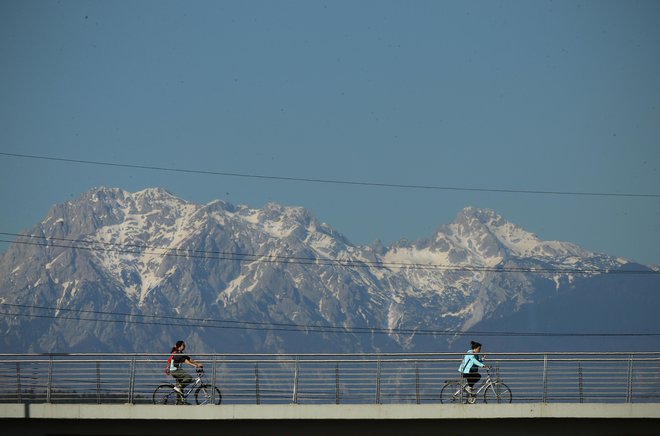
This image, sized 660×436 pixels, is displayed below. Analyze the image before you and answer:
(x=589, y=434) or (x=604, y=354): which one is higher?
(x=604, y=354)

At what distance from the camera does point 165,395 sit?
42688 millimetres

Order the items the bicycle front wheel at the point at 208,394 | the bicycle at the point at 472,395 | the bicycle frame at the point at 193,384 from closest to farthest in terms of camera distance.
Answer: the bicycle at the point at 472,395, the bicycle front wheel at the point at 208,394, the bicycle frame at the point at 193,384

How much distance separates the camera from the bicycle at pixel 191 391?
42.0 m

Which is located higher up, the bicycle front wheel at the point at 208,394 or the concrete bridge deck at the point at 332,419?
the bicycle front wheel at the point at 208,394

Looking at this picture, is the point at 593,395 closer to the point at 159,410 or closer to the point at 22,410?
the point at 159,410

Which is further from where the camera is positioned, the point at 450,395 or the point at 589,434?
the point at 450,395

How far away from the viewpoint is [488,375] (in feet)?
141

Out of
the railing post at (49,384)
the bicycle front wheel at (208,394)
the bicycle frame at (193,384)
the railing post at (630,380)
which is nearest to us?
the railing post at (630,380)

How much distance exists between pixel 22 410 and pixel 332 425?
9372mm

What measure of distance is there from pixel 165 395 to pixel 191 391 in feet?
2.66

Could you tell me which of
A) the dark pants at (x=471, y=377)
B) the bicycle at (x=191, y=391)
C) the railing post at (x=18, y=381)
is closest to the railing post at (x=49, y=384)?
the railing post at (x=18, y=381)

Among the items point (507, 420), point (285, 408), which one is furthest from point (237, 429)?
point (507, 420)

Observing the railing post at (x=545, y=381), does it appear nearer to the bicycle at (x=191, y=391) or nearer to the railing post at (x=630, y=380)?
the railing post at (x=630, y=380)

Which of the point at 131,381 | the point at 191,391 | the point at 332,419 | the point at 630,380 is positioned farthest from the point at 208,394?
the point at 630,380
